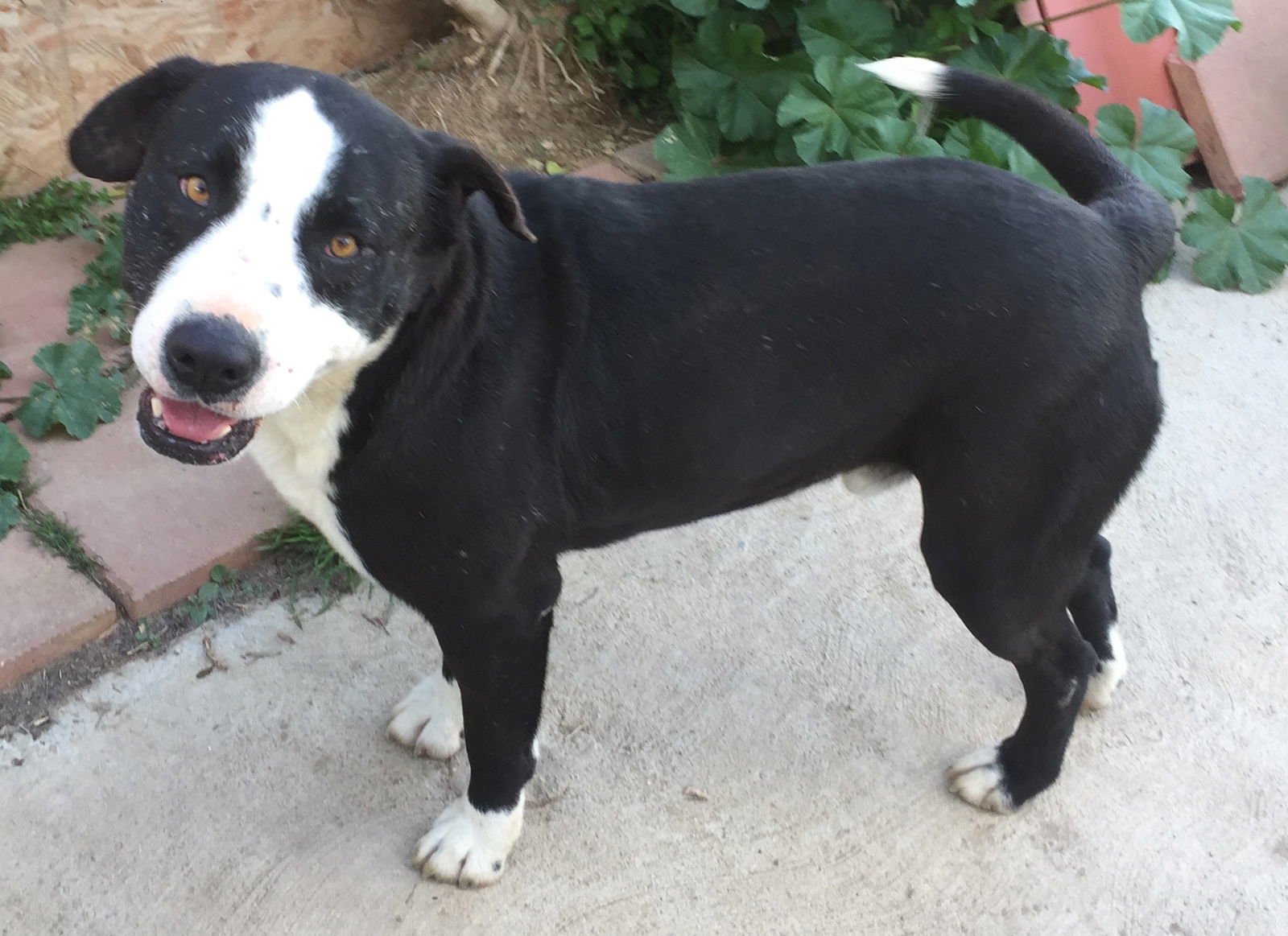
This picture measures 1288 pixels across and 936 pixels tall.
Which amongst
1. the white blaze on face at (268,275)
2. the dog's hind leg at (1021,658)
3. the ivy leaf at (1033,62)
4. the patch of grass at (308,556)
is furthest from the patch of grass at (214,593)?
the ivy leaf at (1033,62)

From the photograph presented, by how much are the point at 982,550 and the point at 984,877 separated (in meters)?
0.74

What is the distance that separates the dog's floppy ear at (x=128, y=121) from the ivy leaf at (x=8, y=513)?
1149mm

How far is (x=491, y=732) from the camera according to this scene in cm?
213

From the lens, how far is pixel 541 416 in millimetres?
1948

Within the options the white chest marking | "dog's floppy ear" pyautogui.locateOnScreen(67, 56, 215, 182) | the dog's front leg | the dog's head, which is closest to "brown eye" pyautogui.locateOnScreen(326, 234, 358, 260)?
the dog's head

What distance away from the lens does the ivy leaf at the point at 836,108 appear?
3.70 m

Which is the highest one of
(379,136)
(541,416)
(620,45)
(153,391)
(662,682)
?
(379,136)

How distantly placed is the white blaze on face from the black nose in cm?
1

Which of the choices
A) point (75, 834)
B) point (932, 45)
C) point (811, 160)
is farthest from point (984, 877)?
point (932, 45)

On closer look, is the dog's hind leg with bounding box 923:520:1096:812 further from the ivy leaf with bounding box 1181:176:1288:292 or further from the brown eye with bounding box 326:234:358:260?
the ivy leaf with bounding box 1181:176:1288:292

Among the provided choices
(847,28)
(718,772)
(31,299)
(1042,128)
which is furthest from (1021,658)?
(31,299)

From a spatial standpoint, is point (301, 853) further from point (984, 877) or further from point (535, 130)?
point (535, 130)

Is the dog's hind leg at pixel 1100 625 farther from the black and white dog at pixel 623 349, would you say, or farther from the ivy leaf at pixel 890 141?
the ivy leaf at pixel 890 141

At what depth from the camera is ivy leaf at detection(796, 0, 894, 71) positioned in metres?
3.86
